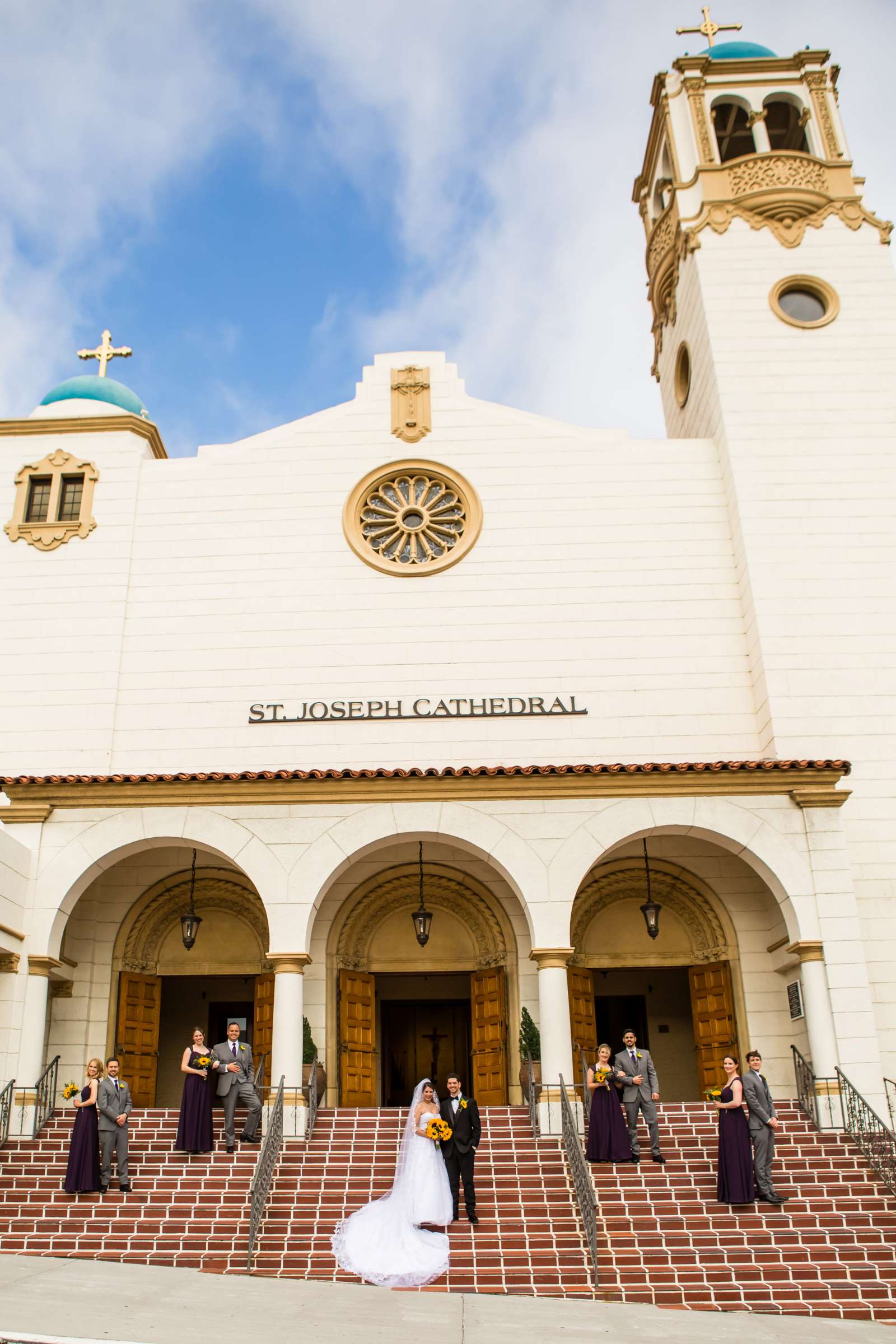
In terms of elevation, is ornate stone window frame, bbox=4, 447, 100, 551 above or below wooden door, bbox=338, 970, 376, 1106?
above

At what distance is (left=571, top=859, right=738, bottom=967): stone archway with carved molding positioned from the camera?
16.6m

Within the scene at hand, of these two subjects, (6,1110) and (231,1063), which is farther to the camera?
(6,1110)

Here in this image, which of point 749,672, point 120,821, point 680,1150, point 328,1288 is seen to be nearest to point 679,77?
point 749,672

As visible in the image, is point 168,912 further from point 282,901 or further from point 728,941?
point 728,941

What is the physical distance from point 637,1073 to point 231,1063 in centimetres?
470

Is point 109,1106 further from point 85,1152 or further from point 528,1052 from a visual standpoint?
point 528,1052

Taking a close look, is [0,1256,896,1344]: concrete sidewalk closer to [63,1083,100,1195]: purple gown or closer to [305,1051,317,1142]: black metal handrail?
[63,1083,100,1195]: purple gown

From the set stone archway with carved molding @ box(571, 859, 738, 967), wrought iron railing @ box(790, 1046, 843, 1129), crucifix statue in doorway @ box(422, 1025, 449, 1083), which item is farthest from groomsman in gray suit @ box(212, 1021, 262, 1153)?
crucifix statue in doorway @ box(422, 1025, 449, 1083)

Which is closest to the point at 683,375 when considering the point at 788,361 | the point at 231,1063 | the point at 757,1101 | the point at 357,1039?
the point at 788,361

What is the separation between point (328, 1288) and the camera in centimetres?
929

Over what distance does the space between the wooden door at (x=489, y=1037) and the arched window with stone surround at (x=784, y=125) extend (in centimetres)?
1811

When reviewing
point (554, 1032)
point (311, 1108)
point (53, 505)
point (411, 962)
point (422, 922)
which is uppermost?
point (53, 505)

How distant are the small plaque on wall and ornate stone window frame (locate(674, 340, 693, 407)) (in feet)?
39.4

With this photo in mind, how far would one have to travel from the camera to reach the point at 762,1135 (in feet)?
36.6
